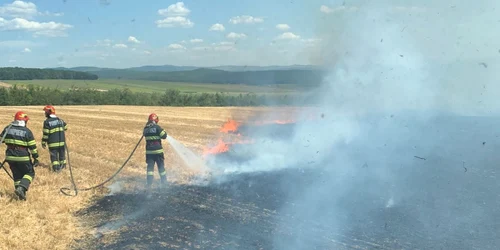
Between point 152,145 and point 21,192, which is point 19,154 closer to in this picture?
point 21,192

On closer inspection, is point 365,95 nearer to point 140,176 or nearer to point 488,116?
point 140,176

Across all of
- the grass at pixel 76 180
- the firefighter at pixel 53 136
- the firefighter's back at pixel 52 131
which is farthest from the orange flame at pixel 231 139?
the firefighter's back at pixel 52 131

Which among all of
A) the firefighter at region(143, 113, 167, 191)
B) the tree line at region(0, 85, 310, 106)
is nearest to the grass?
the firefighter at region(143, 113, 167, 191)

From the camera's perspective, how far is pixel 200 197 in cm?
1123

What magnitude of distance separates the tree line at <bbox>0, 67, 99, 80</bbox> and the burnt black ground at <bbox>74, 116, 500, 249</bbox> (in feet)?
253

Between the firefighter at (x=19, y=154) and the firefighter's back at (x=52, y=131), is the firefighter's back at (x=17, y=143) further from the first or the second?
the firefighter's back at (x=52, y=131)

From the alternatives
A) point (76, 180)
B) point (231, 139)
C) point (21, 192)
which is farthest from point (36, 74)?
point (21, 192)

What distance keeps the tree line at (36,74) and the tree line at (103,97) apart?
2702 cm

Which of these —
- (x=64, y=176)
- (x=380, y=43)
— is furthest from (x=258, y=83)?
(x=64, y=176)

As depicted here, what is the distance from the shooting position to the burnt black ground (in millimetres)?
8047

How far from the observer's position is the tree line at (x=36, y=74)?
7688 cm

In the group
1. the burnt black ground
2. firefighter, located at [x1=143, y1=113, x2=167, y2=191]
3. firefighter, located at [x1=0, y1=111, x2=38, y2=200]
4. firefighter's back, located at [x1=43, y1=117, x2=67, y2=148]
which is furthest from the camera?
firefighter's back, located at [x1=43, y1=117, x2=67, y2=148]

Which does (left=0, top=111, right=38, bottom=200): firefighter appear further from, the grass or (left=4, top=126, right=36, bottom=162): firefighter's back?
the grass

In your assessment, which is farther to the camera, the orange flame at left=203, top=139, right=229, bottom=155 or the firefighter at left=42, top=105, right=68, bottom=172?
the orange flame at left=203, top=139, right=229, bottom=155
